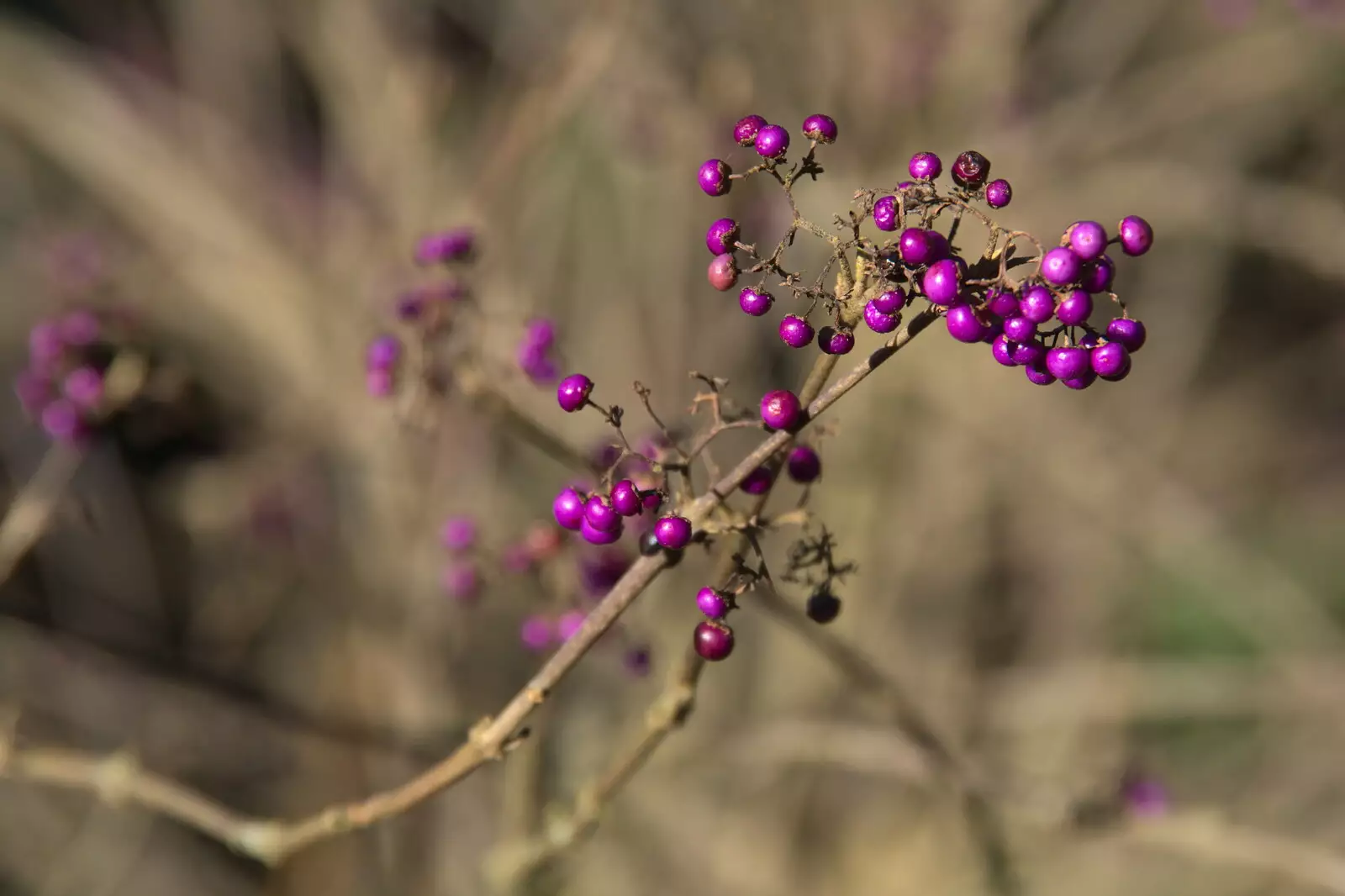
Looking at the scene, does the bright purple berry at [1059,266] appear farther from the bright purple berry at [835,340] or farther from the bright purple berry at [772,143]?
the bright purple berry at [772,143]

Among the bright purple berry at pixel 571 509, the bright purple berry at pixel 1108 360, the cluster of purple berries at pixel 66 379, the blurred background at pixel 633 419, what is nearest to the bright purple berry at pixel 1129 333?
the bright purple berry at pixel 1108 360

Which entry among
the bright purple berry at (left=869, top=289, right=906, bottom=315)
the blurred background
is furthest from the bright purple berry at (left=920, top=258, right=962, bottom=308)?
the blurred background

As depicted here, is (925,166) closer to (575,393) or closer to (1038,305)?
(1038,305)

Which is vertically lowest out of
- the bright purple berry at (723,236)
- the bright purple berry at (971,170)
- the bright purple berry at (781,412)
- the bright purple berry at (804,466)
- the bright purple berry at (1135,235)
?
the bright purple berry at (781,412)

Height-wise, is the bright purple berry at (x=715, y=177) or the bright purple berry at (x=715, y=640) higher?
the bright purple berry at (x=715, y=177)

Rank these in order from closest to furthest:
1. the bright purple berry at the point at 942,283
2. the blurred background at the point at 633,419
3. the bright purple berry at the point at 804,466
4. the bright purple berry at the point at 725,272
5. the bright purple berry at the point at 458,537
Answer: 1. the bright purple berry at the point at 942,283
2. the bright purple berry at the point at 725,272
3. the bright purple berry at the point at 804,466
4. the bright purple berry at the point at 458,537
5. the blurred background at the point at 633,419
